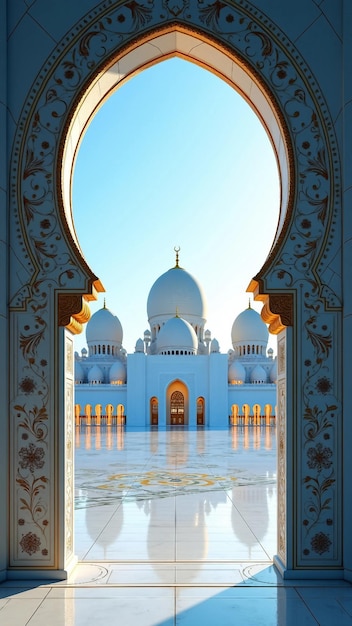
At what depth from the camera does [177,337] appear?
26.2m

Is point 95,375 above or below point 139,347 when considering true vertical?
below

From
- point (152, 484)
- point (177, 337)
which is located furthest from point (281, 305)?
point (177, 337)

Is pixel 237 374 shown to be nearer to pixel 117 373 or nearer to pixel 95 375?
pixel 117 373

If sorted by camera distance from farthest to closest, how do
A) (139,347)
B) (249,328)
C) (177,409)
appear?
(249,328) → (139,347) → (177,409)

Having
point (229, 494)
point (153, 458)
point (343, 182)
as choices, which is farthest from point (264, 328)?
point (343, 182)

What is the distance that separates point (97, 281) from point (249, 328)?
27634mm

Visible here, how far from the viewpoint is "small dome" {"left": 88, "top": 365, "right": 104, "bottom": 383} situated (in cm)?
2902

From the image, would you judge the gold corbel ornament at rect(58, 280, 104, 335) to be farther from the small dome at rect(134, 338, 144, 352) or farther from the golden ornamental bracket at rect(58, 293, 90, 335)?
the small dome at rect(134, 338, 144, 352)

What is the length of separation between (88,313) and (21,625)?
5.54ft

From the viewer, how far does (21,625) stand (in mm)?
2627

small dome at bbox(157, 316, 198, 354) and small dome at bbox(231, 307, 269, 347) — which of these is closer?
small dome at bbox(157, 316, 198, 354)

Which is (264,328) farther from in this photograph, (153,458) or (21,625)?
(21,625)

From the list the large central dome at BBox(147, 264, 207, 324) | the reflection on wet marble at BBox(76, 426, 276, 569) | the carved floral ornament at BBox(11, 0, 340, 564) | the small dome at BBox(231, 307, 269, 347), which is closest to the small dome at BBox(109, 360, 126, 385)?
the large central dome at BBox(147, 264, 207, 324)

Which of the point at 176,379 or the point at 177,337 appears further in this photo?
the point at 177,337
